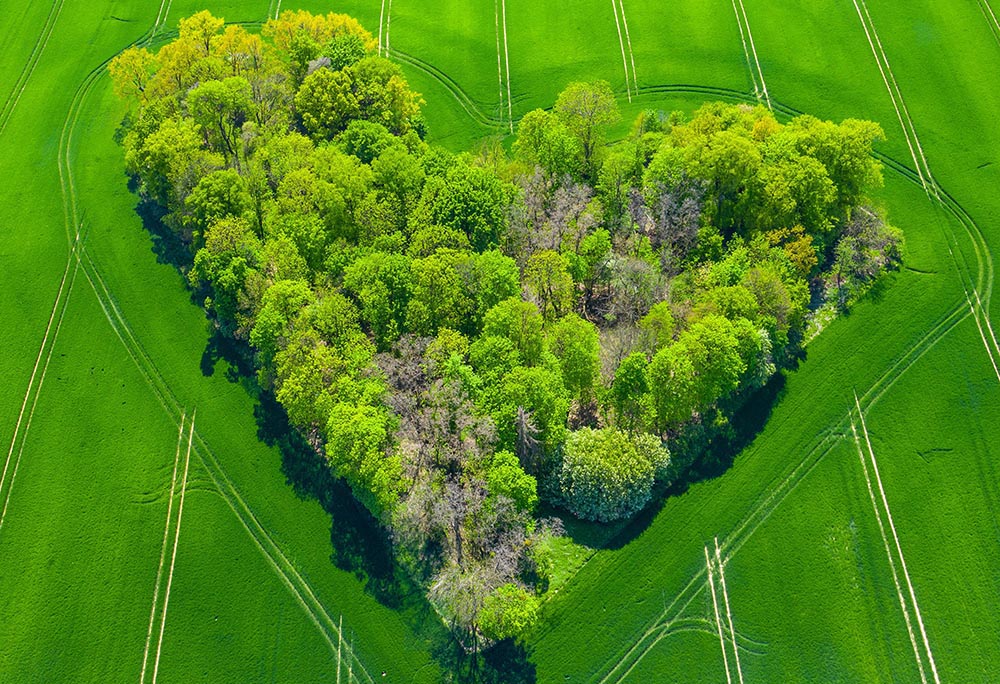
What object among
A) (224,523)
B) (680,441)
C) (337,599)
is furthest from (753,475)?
(224,523)

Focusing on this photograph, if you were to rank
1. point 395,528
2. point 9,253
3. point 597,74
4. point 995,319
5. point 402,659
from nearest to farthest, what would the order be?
point 402,659 < point 395,528 < point 995,319 < point 9,253 < point 597,74

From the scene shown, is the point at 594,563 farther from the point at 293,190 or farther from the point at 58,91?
the point at 58,91

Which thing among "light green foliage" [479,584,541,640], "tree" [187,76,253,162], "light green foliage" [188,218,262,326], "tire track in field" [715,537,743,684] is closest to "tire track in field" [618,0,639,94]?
"tree" [187,76,253,162]

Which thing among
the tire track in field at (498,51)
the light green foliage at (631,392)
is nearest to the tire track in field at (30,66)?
the tire track in field at (498,51)

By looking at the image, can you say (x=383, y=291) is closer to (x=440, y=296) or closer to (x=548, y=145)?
(x=440, y=296)

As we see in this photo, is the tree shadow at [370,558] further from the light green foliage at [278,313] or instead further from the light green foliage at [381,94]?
the light green foliage at [381,94]

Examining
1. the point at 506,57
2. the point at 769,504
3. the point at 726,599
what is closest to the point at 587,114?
the point at 506,57
